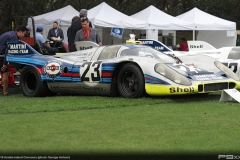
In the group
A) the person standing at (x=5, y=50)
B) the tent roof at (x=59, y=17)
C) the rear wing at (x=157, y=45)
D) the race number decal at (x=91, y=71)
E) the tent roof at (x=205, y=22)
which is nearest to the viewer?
the race number decal at (x=91, y=71)

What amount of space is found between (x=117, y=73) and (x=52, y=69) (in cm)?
152

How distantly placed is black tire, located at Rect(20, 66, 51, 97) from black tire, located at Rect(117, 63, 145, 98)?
185cm

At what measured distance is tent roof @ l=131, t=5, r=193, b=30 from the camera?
27.0m

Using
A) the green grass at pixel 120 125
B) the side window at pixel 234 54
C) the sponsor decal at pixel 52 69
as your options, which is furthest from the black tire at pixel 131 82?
the side window at pixel 234 54

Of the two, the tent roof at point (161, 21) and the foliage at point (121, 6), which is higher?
the foliage at point (121, 6)

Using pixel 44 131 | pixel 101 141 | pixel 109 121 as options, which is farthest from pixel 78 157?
pixel 109 121

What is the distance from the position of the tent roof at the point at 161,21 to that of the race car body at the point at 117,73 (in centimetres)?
1457

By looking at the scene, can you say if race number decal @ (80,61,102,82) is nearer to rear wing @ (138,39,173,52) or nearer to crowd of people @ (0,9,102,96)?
crowd of people @ (0,9,102,96)

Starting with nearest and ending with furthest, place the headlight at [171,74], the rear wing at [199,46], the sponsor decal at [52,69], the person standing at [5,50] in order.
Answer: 1. the headlight at [171,74]
2. the sponsor decal at [52,69]
3. the person standing at [5,50]
4. the rear wing at [199,46]

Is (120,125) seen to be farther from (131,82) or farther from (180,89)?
(131,82)

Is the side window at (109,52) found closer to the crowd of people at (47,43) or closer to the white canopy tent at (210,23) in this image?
the crowd of people at (47,43)

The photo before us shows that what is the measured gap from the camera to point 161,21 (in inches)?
1085

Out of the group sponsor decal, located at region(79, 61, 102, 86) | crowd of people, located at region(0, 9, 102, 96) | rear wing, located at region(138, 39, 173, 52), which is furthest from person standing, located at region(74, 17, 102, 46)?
rear wing, located at region(138, 39, 173, 52)

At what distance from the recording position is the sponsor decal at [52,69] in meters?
11.9
